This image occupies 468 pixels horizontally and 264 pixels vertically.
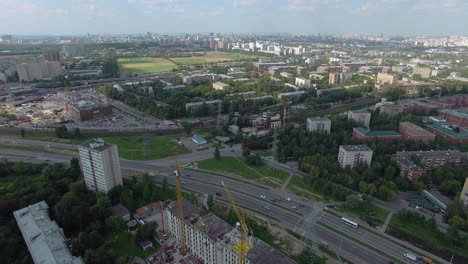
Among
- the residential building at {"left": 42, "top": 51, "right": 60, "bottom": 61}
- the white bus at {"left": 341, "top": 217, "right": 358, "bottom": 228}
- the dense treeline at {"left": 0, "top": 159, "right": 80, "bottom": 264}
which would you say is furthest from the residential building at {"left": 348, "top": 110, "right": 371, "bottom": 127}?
the residential building at {"left": 42, "top": 51, "right": 60, "bottom": 61}

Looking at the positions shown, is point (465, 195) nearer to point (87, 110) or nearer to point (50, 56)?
point (87, 110)

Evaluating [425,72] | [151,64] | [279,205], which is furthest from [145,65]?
[279,205]

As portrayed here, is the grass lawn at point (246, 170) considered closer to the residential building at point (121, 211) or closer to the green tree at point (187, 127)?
the green tree at point (187, 127)

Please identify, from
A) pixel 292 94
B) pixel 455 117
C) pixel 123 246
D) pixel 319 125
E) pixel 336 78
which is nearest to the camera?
pixel 123 246

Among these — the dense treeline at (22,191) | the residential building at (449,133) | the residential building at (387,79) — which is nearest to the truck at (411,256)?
the residential building at (449,133)

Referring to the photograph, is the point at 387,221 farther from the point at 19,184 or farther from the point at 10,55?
the point at 10,55
